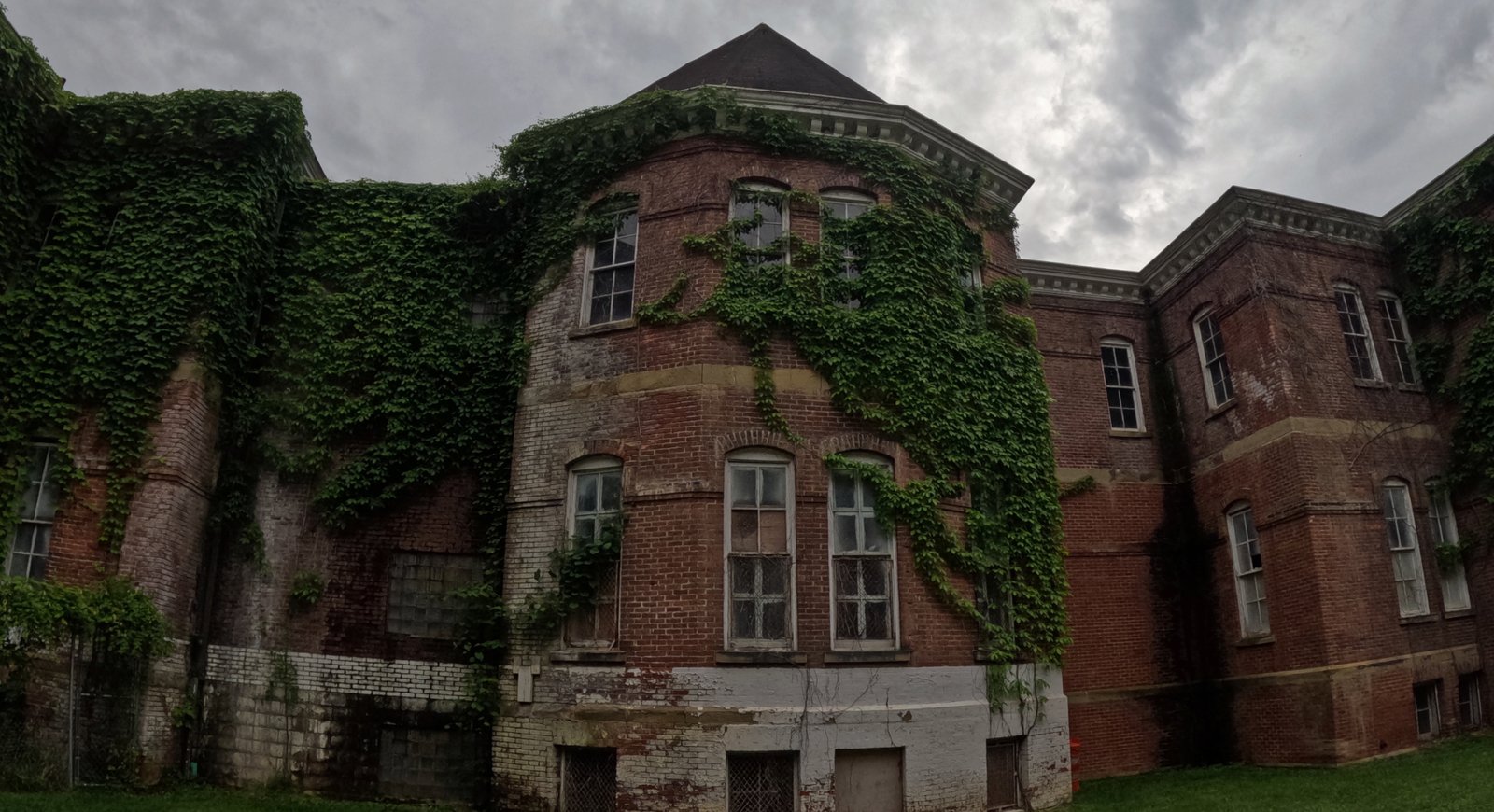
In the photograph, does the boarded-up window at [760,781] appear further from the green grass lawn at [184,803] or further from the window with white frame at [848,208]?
the window with white frame at [848,208]

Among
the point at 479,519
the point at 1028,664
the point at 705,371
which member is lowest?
the point at 1028,664

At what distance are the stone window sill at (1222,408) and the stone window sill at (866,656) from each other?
342 inches

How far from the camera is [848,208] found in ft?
41.1

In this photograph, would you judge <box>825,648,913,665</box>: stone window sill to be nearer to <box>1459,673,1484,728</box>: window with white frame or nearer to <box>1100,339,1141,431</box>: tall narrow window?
<box>1100,339,1141,431</box>: tall narrow window

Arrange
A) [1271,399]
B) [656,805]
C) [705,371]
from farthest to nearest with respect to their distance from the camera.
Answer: [1271,399] → [705,371] → [656,805]

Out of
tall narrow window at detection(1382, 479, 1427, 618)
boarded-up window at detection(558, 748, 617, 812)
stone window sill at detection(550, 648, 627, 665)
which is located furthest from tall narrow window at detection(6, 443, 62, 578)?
tall narrow window at detection(1382, 479, 1427, 618)

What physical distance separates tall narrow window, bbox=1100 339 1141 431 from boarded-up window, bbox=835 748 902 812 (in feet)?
31.1

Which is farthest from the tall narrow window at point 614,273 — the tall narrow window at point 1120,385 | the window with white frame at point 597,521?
the tall narrow window at point 1120,385

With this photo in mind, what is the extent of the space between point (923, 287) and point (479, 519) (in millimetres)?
6892

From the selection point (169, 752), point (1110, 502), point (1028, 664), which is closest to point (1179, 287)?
point (1110, 502)

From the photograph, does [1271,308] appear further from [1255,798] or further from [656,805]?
[656,805]

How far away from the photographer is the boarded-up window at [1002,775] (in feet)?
35.8

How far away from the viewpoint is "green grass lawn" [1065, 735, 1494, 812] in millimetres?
10086

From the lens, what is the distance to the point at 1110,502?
16.3 meters
